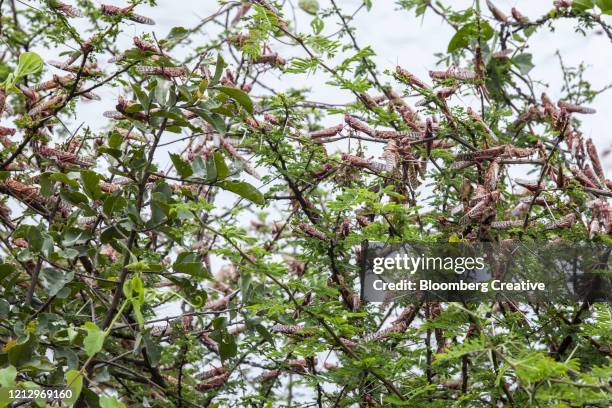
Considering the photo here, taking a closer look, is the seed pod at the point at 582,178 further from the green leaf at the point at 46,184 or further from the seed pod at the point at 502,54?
Answer: the green leaf at the point at 46,184

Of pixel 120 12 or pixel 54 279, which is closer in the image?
pixel 54 279

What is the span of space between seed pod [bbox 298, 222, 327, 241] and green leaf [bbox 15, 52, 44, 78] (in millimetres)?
461

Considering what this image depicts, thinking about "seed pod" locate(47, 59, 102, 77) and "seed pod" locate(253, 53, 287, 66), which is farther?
"seed pod" locate(253, 53, 287, 66)

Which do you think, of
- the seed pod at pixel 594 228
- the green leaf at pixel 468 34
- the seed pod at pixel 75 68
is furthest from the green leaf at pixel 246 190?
the green leaf at pixel 468 34

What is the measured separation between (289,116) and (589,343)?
2.05 feet

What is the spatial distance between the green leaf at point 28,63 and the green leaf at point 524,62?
1.06m

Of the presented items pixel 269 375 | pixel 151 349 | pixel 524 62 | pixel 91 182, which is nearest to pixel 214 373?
pixel 269 375

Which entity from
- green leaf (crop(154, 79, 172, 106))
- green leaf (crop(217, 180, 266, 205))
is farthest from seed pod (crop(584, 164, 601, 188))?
green leaf (crop(154, 79, 172, 106))

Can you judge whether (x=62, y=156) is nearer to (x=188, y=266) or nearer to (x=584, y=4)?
(x=188, y=266)

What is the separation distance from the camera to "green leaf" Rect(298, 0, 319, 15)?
6.14 ft

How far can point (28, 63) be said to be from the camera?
116 centimetres

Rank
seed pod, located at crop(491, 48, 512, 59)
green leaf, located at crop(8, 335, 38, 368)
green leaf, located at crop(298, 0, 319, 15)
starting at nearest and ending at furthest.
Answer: green leaf, located at crop(8, 335, 38, 368)
seed pod, located at crop(491, 48, 512, 59)
green leaf, located at crop(298, 0, 319, 15)

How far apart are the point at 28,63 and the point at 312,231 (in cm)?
49

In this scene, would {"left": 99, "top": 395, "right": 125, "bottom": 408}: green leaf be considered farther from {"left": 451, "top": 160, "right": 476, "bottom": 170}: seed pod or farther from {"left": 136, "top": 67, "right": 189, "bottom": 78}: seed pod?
{"left": 451, "top": 160, "right": 476, "bottom": 170}: seed pod
